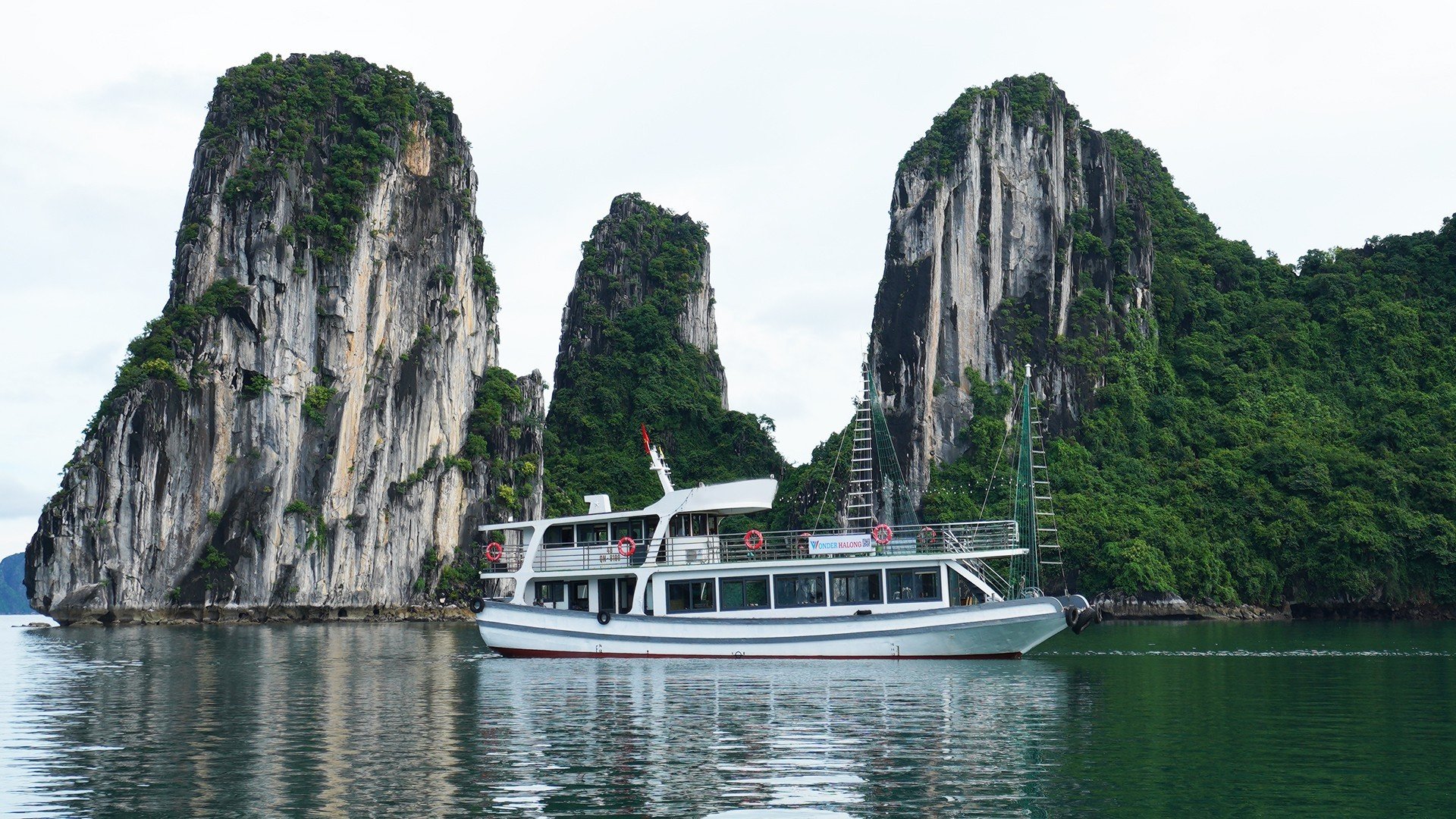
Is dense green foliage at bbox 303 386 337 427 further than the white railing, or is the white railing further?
dense green foliage at bbox 303 386 337 427

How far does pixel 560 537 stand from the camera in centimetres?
3412

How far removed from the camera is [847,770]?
14.9m

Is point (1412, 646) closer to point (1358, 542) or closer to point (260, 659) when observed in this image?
point (1358, 542)

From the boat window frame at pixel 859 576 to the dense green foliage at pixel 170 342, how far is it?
158 ft

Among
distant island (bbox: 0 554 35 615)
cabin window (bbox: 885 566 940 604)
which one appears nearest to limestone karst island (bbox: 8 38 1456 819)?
cabin window (bbox: 885 566 940 604)

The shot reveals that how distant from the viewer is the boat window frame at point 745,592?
31.8 metres

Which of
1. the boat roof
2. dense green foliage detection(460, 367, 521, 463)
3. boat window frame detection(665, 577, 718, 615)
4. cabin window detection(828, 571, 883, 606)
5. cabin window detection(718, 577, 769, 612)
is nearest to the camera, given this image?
cabin window detection(828, 571, 883, 606)

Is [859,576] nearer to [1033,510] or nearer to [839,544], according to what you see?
[839,544]

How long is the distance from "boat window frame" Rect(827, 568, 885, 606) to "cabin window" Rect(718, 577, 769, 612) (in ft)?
5.43

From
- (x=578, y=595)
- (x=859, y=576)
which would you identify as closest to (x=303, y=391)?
(x=578, y=595)

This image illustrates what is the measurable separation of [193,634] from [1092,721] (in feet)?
138

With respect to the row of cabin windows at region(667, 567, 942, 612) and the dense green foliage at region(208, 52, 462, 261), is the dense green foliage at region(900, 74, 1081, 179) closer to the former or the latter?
the dense green foliage at region(208, 52, 462, 261)

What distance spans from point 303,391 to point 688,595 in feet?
158

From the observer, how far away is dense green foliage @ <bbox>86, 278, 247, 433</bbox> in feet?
220
